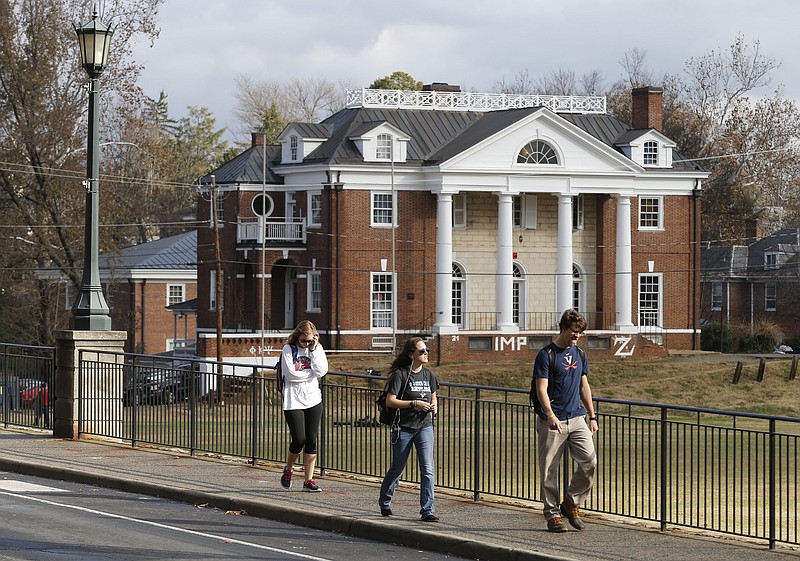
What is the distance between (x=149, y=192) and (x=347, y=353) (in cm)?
3313

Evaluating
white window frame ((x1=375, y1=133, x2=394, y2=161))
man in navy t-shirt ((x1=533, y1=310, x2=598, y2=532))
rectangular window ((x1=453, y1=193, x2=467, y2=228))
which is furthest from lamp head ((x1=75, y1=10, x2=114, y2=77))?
rectangular window ((x1=453, y1=193, x2=467, y2=228))

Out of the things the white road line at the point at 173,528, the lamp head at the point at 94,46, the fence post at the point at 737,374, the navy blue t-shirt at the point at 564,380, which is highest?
the lamp head at the point at 94,46

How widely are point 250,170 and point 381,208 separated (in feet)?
22.4

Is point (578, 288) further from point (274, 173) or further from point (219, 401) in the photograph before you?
point (219, 401)

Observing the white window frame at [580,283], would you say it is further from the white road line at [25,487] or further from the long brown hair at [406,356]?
the long brown hair at [406,356]

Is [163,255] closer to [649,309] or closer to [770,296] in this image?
[649,309]

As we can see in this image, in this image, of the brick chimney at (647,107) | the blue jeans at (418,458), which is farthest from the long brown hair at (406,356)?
the brick chimney at (647,107)

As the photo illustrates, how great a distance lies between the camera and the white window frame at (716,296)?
290 ft

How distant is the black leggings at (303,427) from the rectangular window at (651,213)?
53.3 metres

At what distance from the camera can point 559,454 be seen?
13664 mm

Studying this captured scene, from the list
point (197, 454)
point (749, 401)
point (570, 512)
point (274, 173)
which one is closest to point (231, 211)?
point (274, 173)

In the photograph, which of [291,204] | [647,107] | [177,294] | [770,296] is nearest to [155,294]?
[177,294]

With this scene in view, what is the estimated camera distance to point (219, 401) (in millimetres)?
19078

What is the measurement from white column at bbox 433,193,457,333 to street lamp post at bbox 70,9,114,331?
4164cm
